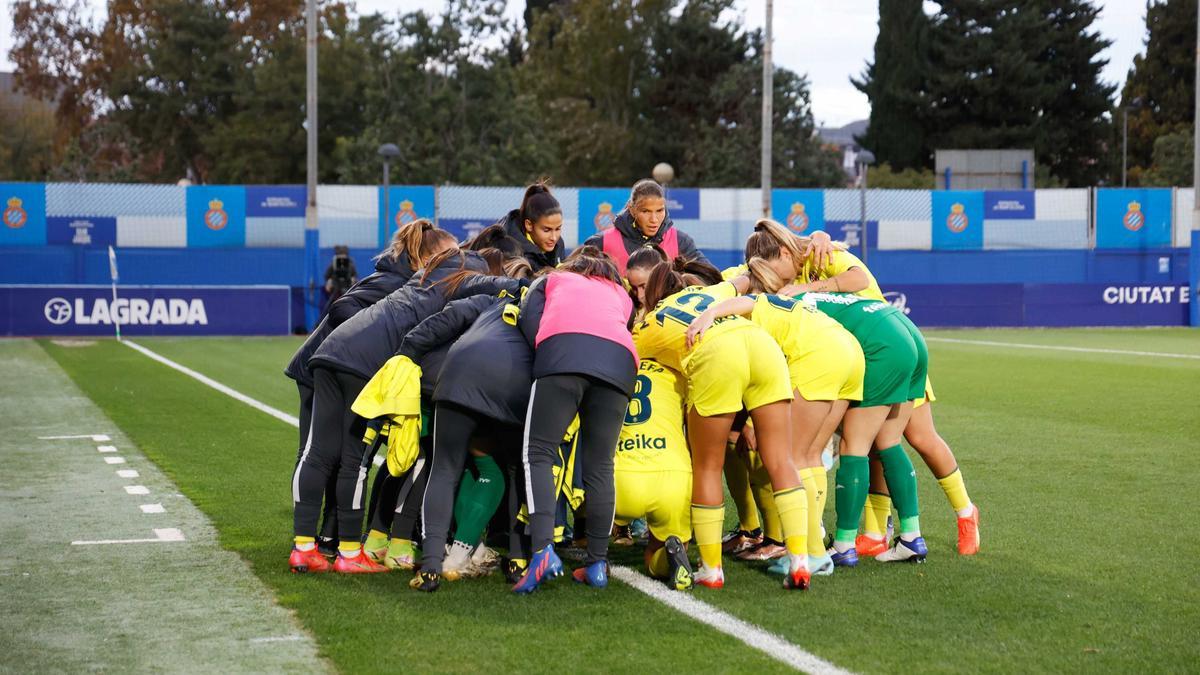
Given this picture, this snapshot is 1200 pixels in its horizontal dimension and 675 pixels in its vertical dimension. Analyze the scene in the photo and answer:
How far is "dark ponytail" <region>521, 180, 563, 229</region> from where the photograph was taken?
781cm

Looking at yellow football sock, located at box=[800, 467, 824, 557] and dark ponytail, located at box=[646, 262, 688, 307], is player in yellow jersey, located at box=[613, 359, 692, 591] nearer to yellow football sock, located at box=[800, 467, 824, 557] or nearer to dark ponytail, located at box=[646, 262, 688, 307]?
dark ponytail, located at box=[646, 262, 688, 307]

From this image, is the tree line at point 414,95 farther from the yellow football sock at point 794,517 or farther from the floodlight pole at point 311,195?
the yellow football sock at point 794,517

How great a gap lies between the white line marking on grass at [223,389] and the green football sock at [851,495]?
22.2 feet

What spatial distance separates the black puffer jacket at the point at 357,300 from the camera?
24.1 ft

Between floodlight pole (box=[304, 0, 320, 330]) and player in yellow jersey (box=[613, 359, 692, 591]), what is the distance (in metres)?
23.1

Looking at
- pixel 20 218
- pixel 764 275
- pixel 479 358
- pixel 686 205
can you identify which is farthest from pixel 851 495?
pixel 20 218

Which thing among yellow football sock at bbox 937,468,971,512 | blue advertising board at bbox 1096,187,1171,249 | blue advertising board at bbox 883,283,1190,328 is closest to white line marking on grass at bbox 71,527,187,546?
yellow football sock at bbox 937,468,971,512

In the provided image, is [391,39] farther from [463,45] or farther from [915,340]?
[915,340]

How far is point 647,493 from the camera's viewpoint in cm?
669

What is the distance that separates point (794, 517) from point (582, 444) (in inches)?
39.5

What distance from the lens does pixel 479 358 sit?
6.45 metres

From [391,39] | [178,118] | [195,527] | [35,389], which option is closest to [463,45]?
[391,39]

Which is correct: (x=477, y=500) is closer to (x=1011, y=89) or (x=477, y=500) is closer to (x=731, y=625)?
(x=731, y=625)

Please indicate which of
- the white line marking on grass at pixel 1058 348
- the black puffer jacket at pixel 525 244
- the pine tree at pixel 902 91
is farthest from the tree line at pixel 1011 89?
the black puffer jacket at pixel 525 244
